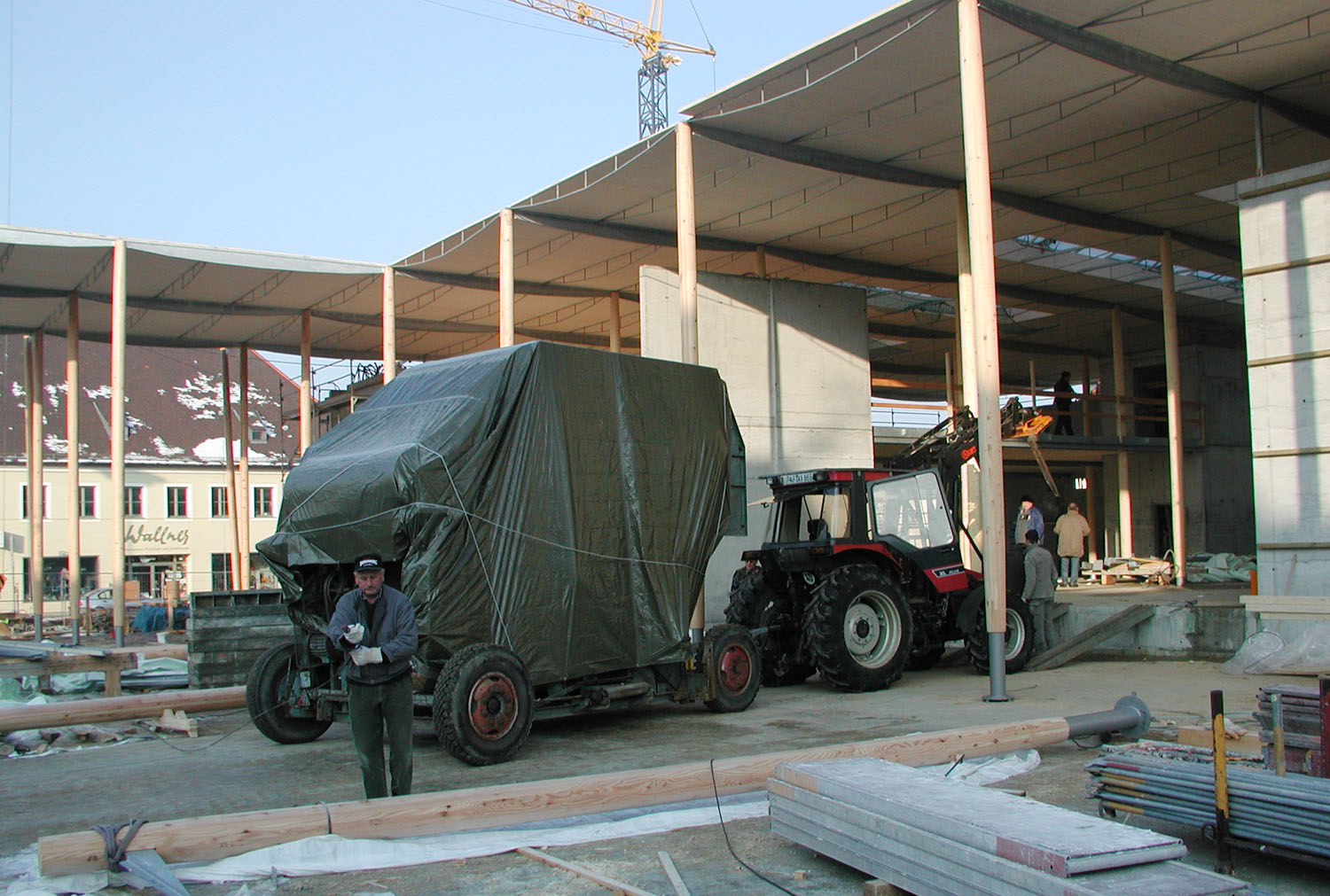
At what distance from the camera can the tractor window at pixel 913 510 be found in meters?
12.8

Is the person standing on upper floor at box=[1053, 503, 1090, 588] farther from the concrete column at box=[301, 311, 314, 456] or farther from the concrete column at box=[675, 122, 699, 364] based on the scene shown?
the concrete column at box=[301, 311, 314, 456]

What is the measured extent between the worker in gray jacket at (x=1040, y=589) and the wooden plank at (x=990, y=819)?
853cm

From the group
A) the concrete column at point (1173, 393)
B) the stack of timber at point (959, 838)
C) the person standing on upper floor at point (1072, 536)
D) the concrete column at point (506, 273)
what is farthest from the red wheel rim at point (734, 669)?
the person standing on upper floor at point (1072, 536)

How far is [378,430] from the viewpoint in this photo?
9469mm

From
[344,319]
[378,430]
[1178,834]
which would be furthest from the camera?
[344,319]

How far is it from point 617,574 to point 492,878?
4.15m

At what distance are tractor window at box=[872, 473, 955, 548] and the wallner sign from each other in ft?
115

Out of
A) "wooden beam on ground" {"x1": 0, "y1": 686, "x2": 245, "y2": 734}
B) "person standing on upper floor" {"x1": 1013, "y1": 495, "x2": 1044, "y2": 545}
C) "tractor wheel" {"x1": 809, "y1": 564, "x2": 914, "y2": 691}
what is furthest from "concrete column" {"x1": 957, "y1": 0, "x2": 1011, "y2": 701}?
"person standing on upper floor" {"x1": 1013, "y1": 495, "x2": 1044, "y2": 545}

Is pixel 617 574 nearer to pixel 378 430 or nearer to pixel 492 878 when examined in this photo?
pixel 378 430

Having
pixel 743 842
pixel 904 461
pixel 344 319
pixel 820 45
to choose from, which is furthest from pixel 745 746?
pixel 344 319

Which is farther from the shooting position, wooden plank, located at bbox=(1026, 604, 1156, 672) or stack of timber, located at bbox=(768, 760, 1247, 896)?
wooden plank, located at bbox=(1026, 604, 1156, 672)

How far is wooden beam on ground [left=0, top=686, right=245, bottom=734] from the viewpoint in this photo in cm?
1033

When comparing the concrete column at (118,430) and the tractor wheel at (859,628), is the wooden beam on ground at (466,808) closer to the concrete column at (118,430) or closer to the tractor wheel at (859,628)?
the tractor wheel at (859,628)

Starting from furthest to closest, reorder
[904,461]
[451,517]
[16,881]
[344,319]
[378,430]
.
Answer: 1. [344,319]
2. [904,461]
3. [378,430]
4. [451,517]
5. [16,881]
